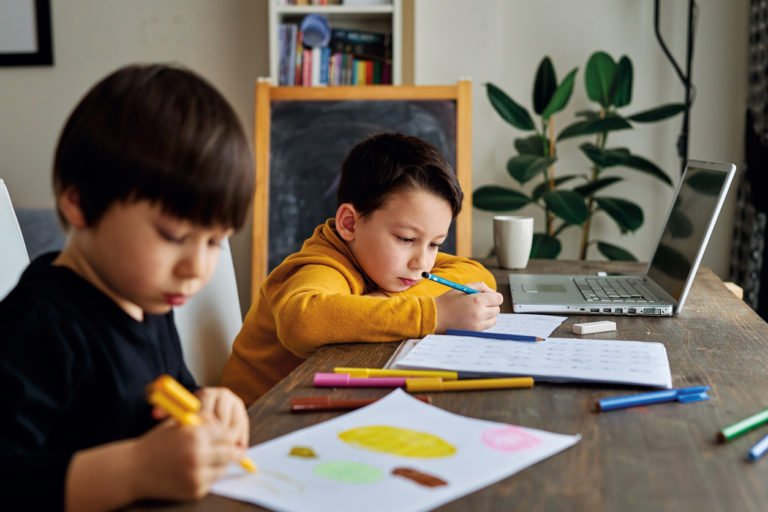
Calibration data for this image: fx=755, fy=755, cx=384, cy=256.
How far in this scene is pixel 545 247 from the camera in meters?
2.70

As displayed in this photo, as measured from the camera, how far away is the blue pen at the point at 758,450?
24.3 inches

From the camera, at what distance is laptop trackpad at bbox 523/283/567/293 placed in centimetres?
142

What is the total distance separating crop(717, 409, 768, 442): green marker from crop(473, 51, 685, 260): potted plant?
1.97 m

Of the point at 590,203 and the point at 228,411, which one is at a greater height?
the point at 228,411

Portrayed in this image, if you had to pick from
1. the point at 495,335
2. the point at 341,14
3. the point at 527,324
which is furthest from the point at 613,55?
the point at 495,335

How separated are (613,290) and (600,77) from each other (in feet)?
5.17

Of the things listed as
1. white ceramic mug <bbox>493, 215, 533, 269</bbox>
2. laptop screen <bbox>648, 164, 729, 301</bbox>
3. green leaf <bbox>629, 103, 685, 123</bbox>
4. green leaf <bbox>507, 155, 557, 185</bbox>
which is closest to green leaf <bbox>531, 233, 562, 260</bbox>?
green leaf <bbox>507, 155, 557, 185</bbox>

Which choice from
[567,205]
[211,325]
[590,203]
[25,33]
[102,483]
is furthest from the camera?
[25,33]

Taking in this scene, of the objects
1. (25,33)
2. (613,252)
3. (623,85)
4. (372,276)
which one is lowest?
(613,252)

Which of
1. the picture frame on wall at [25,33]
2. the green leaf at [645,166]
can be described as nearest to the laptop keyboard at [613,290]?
the green leaf at [645,166]

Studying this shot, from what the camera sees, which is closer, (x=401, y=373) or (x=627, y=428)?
(x=627, y=428)

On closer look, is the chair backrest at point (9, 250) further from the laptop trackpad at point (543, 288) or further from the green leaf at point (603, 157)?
the green leaf at point (603, 157)

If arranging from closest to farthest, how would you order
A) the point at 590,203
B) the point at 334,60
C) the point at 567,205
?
the point at 567,205 → the point at 334,60 → the point at 590,203

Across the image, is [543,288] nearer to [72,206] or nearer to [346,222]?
[346,222]
